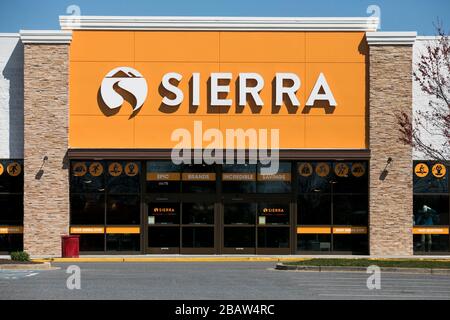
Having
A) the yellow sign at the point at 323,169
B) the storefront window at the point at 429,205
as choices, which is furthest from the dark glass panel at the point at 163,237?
the storefront window at the point at 429,205

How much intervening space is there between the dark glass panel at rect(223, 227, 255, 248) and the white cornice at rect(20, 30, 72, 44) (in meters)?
9.97

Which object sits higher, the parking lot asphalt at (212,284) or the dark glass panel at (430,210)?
the dark glass panel at (430,210)

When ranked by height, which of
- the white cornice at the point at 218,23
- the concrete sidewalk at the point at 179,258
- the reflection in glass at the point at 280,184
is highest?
the white cornice at the point at 218,23

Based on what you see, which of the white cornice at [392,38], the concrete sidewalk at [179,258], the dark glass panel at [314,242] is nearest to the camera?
the concrete sidewalk at [179,258]

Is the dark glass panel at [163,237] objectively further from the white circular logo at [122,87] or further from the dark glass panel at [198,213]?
the white circular logo at [122,87]

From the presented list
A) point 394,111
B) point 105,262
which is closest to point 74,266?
point 105,262

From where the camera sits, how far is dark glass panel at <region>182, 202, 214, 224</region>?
36.8m

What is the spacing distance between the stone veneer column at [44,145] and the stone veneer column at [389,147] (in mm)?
12241

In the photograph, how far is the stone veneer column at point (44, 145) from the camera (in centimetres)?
3603

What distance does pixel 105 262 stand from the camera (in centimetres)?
3319

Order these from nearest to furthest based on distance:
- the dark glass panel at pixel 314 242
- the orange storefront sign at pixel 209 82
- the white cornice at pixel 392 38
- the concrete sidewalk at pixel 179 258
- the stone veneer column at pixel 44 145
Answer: the concrete sidewalk at pixel 179 258 < the stone veneer column at pixel 44 145 < the white cornice at pixel 392 38 < the orange storefront sign at pixel 209 82 < the dark glass panel at pixel 314 242

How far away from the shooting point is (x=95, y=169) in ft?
120

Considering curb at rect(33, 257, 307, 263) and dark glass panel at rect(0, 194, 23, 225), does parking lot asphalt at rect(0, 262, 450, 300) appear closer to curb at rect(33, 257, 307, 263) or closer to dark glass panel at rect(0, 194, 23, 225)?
curb at rect(33, 257, 307, 263)

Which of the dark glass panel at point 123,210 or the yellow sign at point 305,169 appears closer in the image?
the dark glass panel at point 123,210
